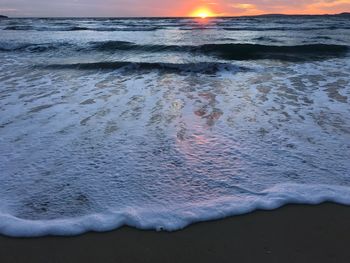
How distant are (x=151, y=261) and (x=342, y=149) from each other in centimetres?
290

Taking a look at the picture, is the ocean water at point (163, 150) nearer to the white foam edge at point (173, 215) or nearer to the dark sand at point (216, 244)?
the white foam edge at point (173, 215)

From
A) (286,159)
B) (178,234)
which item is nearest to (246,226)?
(178,234)

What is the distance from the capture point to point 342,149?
14.4 feet

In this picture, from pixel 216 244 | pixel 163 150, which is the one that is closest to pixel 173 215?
pixel 216 244

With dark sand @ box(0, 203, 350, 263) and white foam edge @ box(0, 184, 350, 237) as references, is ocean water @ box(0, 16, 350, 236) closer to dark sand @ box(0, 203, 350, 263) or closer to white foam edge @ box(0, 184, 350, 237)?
white foam edge @ box(0, 184, 350, 237)

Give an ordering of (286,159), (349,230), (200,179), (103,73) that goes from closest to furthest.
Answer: (349,230), (200,179), (286,159), (103,73)

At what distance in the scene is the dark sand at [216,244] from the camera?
2576 millimetres

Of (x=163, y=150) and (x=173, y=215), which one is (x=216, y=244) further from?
(x=163, y=150)

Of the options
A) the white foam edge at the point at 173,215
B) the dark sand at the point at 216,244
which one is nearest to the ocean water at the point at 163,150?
the white foam edge at the point at 173,215

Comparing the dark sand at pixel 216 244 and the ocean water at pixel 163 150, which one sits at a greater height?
the ocean water at pixel 163 150

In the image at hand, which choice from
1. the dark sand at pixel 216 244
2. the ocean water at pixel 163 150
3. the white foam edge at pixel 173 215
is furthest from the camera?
the ocean water at pixel 163 150

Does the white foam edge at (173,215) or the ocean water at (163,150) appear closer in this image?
the white foam edge at (173,215)

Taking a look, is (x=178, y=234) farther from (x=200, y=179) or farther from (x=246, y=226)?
(x=200, y=179)

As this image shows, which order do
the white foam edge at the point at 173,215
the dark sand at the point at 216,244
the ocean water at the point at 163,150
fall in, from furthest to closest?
the ocean water at the point at 163,150 → the white foam edge at the point at 173,215 → the dark sand at the point at 216,244
